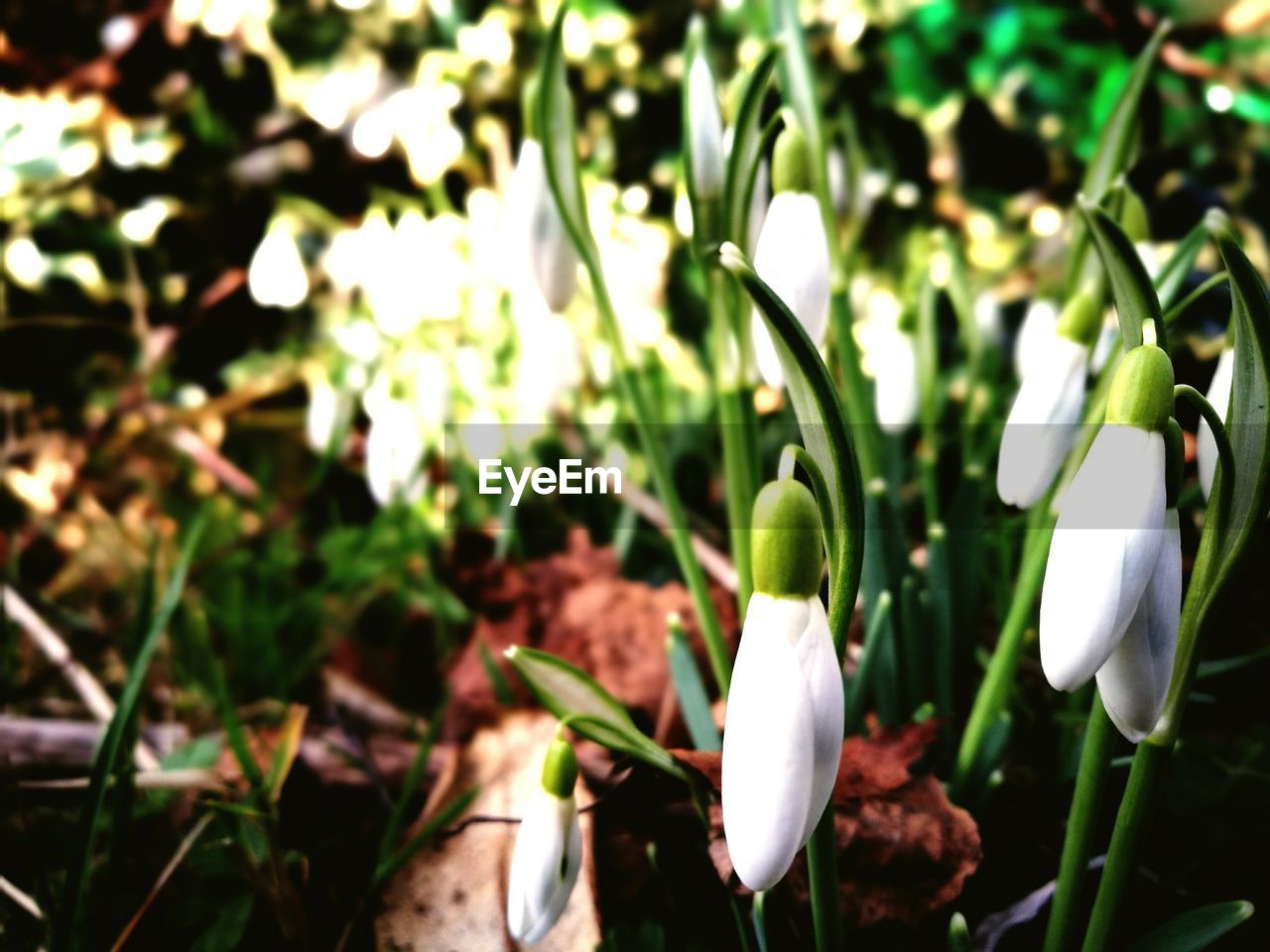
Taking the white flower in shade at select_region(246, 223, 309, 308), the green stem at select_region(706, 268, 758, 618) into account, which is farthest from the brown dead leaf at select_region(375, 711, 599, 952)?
the white flower in shade at select_region(246, 223, 309, 308)

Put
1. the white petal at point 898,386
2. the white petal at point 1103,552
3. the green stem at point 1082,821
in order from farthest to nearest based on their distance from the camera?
the white petal at point 898,386 → the green stem at point 1082,821 → the white petal at point 1103,552

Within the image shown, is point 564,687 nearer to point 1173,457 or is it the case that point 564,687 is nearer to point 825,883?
point 825,883

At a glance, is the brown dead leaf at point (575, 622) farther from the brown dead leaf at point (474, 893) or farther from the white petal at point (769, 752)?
the white petal at point (769, 752)

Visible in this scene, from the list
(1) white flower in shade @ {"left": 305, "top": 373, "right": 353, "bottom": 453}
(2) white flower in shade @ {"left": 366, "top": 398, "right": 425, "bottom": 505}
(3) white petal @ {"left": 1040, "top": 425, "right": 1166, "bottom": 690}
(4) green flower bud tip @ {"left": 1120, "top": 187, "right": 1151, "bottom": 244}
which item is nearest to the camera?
(3) white petal @ {"left": 1040, "top": 425, "right": 1166, "bottom": 690}

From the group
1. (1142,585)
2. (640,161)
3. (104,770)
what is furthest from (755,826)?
(640,161)

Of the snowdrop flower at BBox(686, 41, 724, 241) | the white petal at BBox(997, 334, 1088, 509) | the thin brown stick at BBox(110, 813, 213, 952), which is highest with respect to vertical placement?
the snowdrop flower at BBox(686, 41, 724, 241)

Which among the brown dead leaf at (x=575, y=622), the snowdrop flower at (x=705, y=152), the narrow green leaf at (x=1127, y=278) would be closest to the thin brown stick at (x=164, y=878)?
the brown dead leaf at (x=575, y=622)

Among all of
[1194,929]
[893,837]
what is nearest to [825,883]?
[893,837]

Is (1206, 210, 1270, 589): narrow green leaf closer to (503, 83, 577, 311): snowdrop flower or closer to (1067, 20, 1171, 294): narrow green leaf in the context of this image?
(1067, 20, 1171, 294): narrow green leaf
